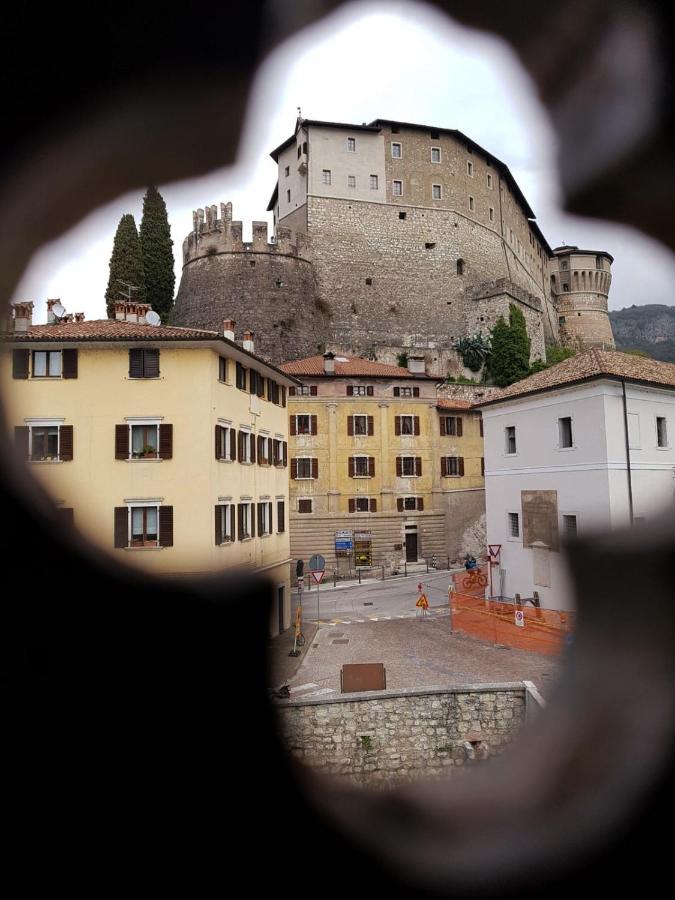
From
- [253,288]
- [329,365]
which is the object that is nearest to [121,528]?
[329,365]

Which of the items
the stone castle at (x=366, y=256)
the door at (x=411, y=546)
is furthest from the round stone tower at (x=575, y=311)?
the door at (x=411, y=546)

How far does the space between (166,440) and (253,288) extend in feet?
99.5

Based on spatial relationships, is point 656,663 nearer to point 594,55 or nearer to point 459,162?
point 594,55

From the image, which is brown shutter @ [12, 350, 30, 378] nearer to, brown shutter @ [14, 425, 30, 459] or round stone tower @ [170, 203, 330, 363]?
brown shutter @ [14, 425, 30, 459]

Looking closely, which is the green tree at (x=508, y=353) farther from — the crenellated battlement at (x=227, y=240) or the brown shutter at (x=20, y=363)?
the brown shutter at (x=20, y=363)

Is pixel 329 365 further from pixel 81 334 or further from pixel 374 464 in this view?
pixel 81 334

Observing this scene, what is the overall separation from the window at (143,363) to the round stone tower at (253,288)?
27749 millimetres

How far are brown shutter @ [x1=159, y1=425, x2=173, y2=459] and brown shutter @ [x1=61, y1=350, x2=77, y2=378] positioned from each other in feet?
6.32

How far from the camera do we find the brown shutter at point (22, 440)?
1.47 metres

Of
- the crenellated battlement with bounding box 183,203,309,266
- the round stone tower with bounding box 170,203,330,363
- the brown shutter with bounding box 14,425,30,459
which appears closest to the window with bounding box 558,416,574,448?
the brown shutter with bounding box 14,425,30,459

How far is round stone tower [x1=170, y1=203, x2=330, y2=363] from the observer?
34500 mm

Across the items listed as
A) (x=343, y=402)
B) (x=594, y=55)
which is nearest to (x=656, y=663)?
(x=594, y=55)

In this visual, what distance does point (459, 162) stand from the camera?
133ft

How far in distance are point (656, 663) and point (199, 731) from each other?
135cm
